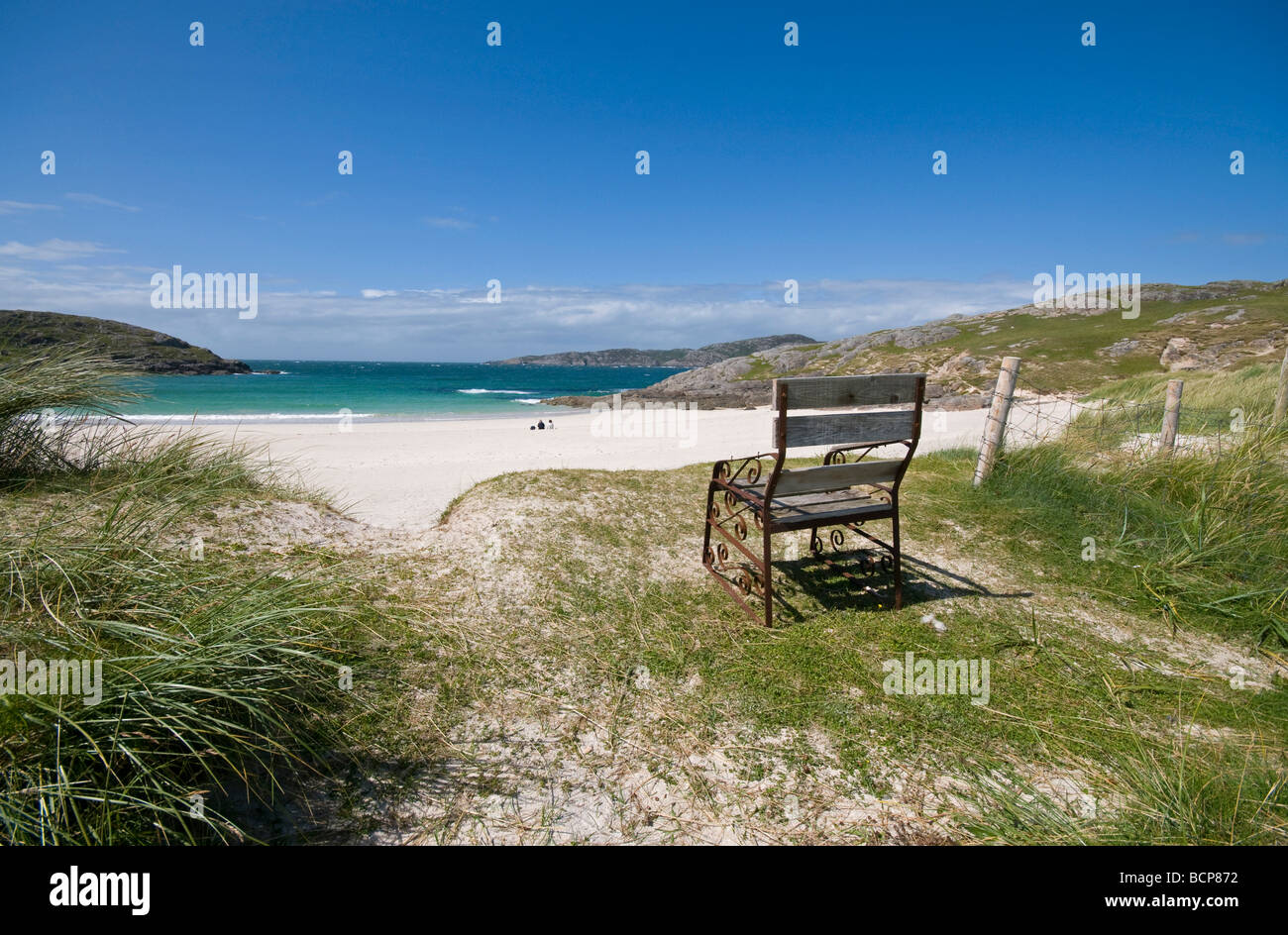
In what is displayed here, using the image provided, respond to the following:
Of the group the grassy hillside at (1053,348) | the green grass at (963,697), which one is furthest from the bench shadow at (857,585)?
the grassy hillside at (1053,348)

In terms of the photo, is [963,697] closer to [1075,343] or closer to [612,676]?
[612,676]

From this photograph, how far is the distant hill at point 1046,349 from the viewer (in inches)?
1086

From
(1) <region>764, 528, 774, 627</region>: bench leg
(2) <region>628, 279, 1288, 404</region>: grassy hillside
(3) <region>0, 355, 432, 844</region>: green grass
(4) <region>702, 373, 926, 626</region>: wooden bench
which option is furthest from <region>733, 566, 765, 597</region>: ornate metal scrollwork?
(2) <region>628, 279, 1288, 404</region>: grassy hillside

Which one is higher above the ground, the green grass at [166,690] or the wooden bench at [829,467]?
the wooden bench at [829,467]

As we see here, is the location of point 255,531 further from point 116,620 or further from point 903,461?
point 903,461

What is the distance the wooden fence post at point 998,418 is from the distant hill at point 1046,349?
19.5 meters

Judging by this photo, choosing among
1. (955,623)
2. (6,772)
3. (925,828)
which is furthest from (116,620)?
(955,623)

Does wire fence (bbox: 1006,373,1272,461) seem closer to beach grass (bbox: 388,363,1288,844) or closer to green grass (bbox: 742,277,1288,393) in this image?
beach grass (bbox: 388,363,1288,844)

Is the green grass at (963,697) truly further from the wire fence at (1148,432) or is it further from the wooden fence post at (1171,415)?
the wooden fence post at (1171,415)

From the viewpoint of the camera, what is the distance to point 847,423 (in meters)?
4.27

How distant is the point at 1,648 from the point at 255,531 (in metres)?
2.66

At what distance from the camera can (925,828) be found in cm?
244

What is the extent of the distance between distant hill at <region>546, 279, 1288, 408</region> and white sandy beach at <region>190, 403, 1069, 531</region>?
11.8m

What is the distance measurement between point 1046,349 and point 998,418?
34073 millimetres
